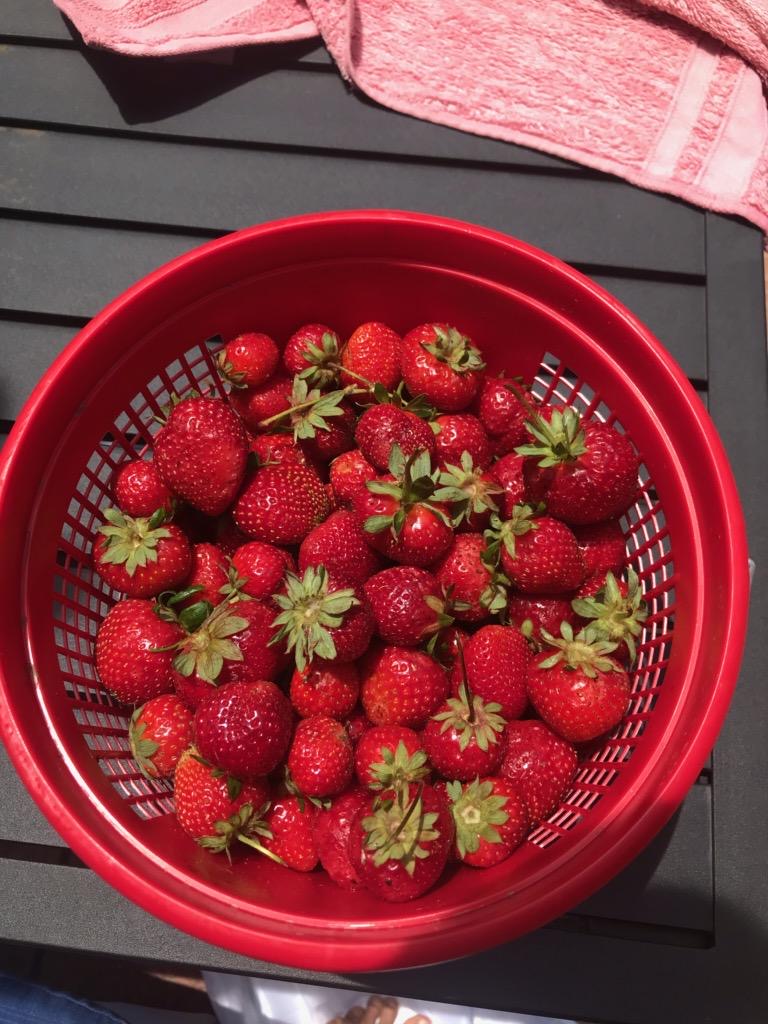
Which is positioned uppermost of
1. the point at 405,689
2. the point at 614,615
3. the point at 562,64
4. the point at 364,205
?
the point at 562,64

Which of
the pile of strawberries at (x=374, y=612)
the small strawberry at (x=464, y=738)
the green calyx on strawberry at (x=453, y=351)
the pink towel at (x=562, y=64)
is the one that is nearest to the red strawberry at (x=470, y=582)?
the pile of strawberries at (x=374, y=612)

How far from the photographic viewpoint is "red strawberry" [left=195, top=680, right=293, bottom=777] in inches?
30.0

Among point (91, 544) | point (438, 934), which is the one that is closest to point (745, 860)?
A: point (438, 934)

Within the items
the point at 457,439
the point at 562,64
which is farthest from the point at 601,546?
the point at 562,64

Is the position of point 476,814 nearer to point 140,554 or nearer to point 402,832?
point 402,832

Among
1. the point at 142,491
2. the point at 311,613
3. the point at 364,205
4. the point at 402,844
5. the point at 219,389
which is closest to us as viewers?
the point at 402,844

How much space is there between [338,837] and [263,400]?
545 millimetres

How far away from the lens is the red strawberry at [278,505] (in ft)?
2.97

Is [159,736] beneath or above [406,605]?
beneath

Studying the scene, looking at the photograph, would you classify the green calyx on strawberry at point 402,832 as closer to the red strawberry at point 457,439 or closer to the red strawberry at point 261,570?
the red strawberry at point 261,570

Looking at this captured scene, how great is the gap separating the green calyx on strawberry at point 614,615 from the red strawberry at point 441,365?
0.98ft

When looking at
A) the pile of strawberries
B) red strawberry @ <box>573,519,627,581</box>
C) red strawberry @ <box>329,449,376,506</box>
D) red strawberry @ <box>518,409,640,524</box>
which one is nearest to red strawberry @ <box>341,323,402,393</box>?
the pile of strawberries

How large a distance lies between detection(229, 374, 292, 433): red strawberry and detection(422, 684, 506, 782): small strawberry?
1.44 ft

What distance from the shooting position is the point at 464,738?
0.78 m
